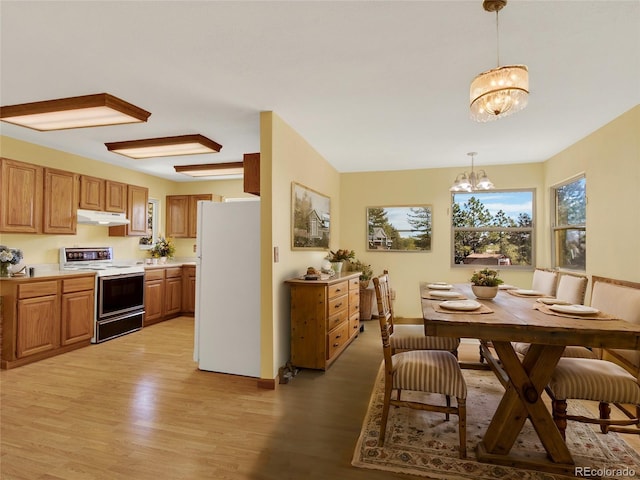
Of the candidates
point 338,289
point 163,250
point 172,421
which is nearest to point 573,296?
point 338,289

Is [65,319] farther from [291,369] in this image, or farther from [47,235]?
[291,369]

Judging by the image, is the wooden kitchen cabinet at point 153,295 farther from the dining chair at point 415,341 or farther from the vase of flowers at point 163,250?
the dining chair at point 415,341

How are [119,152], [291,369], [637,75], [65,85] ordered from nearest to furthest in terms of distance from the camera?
[637,75]
[65,85]
[291,369]
[119,152]

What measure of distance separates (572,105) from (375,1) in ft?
7.69

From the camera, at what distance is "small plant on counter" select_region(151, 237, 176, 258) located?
5879 millimetres

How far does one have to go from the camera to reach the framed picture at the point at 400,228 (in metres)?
5.55

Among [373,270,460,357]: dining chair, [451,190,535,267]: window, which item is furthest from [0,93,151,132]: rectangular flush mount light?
[451,190,535,267]: window

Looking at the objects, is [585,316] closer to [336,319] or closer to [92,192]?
[336,319]

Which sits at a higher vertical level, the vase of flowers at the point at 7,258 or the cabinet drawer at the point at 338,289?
the vase of flowers at the point at 7,258

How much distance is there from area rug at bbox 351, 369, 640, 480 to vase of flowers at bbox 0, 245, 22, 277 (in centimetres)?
397

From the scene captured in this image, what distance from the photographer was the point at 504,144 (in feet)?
13.8

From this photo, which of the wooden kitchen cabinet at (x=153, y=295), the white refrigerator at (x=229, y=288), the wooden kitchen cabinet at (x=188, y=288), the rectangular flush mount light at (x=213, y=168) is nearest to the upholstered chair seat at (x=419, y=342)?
the white refrigerator at (x=229, y=288)

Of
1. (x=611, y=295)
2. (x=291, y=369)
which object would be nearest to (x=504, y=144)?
(x=611, y=295)

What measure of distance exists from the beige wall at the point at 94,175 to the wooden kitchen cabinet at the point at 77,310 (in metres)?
0.73
